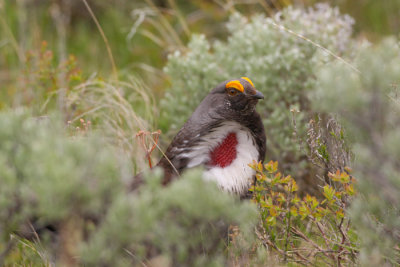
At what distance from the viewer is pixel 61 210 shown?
206 centimetres

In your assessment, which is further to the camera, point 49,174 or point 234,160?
point 234,160

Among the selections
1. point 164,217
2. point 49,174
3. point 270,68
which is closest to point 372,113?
point 164,217

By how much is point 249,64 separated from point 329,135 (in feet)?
5.56

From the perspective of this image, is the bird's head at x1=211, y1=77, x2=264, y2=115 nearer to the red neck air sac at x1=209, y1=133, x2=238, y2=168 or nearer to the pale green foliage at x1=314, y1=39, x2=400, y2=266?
the red neck air sac at x1=209, y1=133, x2=238, y2=168

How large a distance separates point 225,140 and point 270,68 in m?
1.65

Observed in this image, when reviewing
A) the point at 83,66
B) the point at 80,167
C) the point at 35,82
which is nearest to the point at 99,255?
the point at 80,167

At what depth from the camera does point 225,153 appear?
3.26m

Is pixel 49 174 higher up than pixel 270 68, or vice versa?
pixel 49 174

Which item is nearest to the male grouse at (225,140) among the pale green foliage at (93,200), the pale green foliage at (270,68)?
the pale green foliage at (93,200)

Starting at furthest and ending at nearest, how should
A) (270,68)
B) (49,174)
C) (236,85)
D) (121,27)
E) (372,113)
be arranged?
(121,27) < (270,68) < (236,85) < (372,113) < (49,174)

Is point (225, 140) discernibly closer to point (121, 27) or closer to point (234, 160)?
point (234, 160)

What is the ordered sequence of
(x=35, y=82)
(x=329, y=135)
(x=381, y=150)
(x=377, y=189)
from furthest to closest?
(x=35, y=82) → (x=329, y=135) → (x=377, y=189) → (x=381, y=150)

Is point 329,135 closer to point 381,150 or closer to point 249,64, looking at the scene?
point 381,150

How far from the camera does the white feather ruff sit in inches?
125
